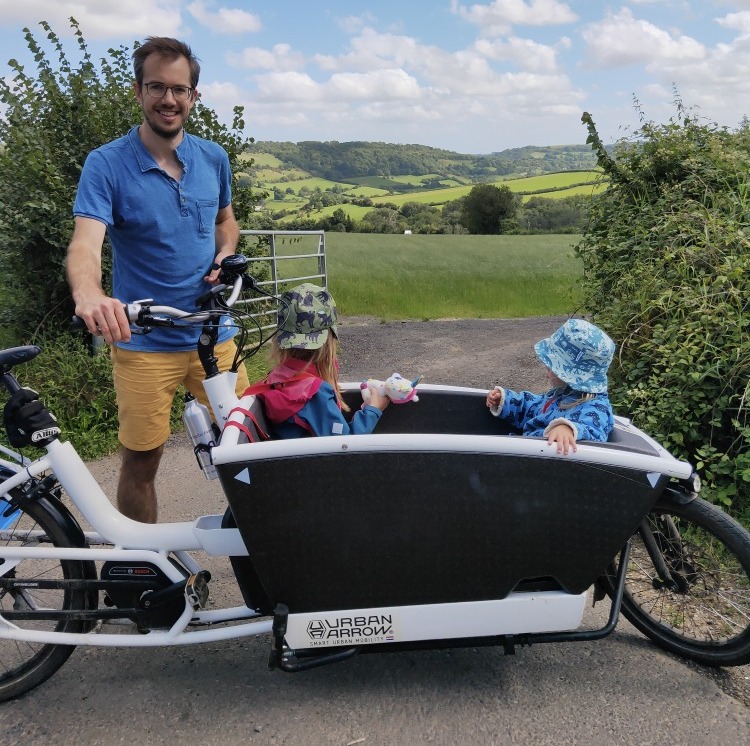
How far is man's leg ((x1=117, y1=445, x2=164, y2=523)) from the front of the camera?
2852 millimetres

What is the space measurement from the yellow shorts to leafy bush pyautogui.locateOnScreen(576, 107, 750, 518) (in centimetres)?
251

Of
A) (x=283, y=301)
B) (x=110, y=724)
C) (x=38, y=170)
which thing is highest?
(x=38, y=170)

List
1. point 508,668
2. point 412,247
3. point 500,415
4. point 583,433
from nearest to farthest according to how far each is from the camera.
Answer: point 583,433, point 508,668, point 500,415, point 412,247

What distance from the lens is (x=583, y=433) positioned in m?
2.27

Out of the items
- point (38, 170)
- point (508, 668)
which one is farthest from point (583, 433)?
point (38, 170)

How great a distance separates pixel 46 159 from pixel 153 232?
3752 mm

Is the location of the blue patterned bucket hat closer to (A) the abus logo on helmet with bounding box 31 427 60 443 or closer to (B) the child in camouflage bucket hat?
(B) the child in camouflage bucket hat

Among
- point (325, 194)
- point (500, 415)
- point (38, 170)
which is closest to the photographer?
point (500, 415)

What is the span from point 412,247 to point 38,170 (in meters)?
16.8

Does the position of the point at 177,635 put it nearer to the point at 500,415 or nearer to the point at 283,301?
the point at 283,301

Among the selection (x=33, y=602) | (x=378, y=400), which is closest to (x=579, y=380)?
(x=378, y=400)

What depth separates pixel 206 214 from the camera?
2.80m

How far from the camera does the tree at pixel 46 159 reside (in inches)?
219

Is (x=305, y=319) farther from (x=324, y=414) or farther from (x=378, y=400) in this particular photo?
(x=378, y=400)
